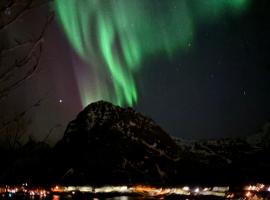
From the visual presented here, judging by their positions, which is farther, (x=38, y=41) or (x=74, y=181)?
(x=74, y=181)

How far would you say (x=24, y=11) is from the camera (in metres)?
5.01

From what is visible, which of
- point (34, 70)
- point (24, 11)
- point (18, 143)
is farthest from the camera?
point (18, 143)

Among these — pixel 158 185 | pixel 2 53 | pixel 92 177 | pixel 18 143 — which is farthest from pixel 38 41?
pixel 92 177

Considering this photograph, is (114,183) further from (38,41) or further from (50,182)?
(38,41)

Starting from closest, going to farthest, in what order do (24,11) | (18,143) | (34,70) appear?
(24,11) → (34,70) → (18,143)

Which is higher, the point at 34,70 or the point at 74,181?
the point at 34,70

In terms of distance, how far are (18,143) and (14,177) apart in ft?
651

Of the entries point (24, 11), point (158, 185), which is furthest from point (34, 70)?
point (158, 185)

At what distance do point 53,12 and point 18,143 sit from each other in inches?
177

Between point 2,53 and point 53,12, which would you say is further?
point 2,53

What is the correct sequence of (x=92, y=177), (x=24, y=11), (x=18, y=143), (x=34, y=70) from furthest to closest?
(x=92, y=177)
(x=18, y=143)
(x=34, y=70)
(x=24, y=11)

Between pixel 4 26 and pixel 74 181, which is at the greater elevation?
pixel 4 26

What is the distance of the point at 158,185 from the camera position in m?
184

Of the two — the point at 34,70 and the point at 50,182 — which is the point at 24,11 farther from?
the point at 50,182
